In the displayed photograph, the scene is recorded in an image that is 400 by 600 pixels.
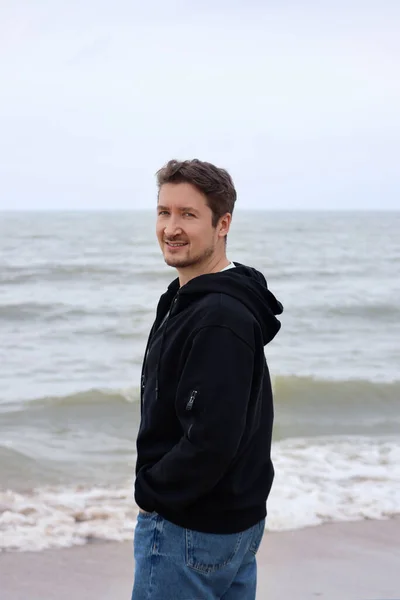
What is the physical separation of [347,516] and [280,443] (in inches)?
79.2

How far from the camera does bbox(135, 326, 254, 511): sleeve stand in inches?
69.2

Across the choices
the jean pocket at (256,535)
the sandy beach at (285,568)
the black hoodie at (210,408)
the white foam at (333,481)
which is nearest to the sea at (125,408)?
the white foam at (333,481)

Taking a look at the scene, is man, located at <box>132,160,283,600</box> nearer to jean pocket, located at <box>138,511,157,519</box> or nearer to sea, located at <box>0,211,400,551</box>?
jean pocket, located at <box>138,511,157,519</box>

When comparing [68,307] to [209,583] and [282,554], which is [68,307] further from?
[209,583]

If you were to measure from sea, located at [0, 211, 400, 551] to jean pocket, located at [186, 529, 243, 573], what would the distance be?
2.72m

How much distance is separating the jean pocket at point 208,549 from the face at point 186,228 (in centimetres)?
74

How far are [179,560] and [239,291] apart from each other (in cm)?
→ 73

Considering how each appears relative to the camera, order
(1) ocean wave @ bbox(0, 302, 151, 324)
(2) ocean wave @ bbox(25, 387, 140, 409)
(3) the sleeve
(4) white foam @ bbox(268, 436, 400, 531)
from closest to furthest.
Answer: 1. (3) the sleeve
2. (4) white foam @ bbox(268, 436, 400, 531)
3. (2) ocean wave @ bbox(25, 387, 140, 409)
4. (1) ocean wave @ bbox(0, 302, 151, 324)

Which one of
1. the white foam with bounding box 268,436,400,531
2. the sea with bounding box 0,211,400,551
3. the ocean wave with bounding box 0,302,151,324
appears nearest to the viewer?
the white foam with bounding box 268,436,400,531

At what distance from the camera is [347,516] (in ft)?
16.0

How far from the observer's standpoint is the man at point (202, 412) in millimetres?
1775

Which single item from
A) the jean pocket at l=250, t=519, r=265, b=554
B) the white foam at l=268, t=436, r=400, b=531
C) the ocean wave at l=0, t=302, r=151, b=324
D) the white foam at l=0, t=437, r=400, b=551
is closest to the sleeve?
the jean pocket at l=250, t=519, r=265, b=554

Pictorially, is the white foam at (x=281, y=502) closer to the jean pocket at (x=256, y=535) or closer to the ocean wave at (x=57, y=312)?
the jean pocket at (x=256, y=535)

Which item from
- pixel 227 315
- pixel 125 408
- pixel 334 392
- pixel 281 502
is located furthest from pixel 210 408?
pixel 334 392
